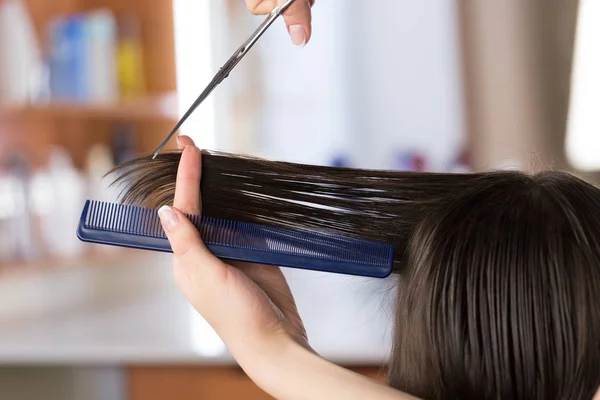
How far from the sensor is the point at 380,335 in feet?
5.34

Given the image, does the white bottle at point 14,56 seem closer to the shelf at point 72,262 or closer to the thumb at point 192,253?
the shelf at point 72,262

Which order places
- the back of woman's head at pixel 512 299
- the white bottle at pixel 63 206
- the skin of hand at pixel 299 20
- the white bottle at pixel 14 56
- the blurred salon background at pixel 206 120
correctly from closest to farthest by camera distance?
the back of woman's head at pixel 512 299, the skin of hand at pixel 299 20, the blurred salon background at pixel 206 120, the white bottle at pixel 14 56, the white bottle at pixel 63 206

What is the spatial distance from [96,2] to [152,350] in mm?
1266

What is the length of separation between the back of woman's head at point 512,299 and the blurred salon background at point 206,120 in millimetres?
895

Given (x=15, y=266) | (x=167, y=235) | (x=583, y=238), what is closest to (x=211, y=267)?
(x=167, y=235)

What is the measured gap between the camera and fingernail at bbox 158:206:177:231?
75cm

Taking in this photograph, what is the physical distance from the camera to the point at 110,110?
2326mm

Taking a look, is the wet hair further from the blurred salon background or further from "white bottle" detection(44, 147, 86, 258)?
"white bottle" detection(44, 147, 86, 258)

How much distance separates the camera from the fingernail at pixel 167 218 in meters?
0.75

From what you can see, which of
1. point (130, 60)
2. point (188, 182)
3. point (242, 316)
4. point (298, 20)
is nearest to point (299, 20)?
point (298, 20)

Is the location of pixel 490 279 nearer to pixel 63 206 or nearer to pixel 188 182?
pixel 188 182

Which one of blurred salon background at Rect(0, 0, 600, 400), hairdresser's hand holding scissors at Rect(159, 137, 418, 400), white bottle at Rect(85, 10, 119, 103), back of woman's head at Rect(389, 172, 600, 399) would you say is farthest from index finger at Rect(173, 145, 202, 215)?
white bottle at Rect(85, 10, 119, 103)

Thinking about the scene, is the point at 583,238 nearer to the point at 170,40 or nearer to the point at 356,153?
the point at 356,153

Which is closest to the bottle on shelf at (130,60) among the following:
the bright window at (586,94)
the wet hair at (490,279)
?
the bright window at (586,94)
